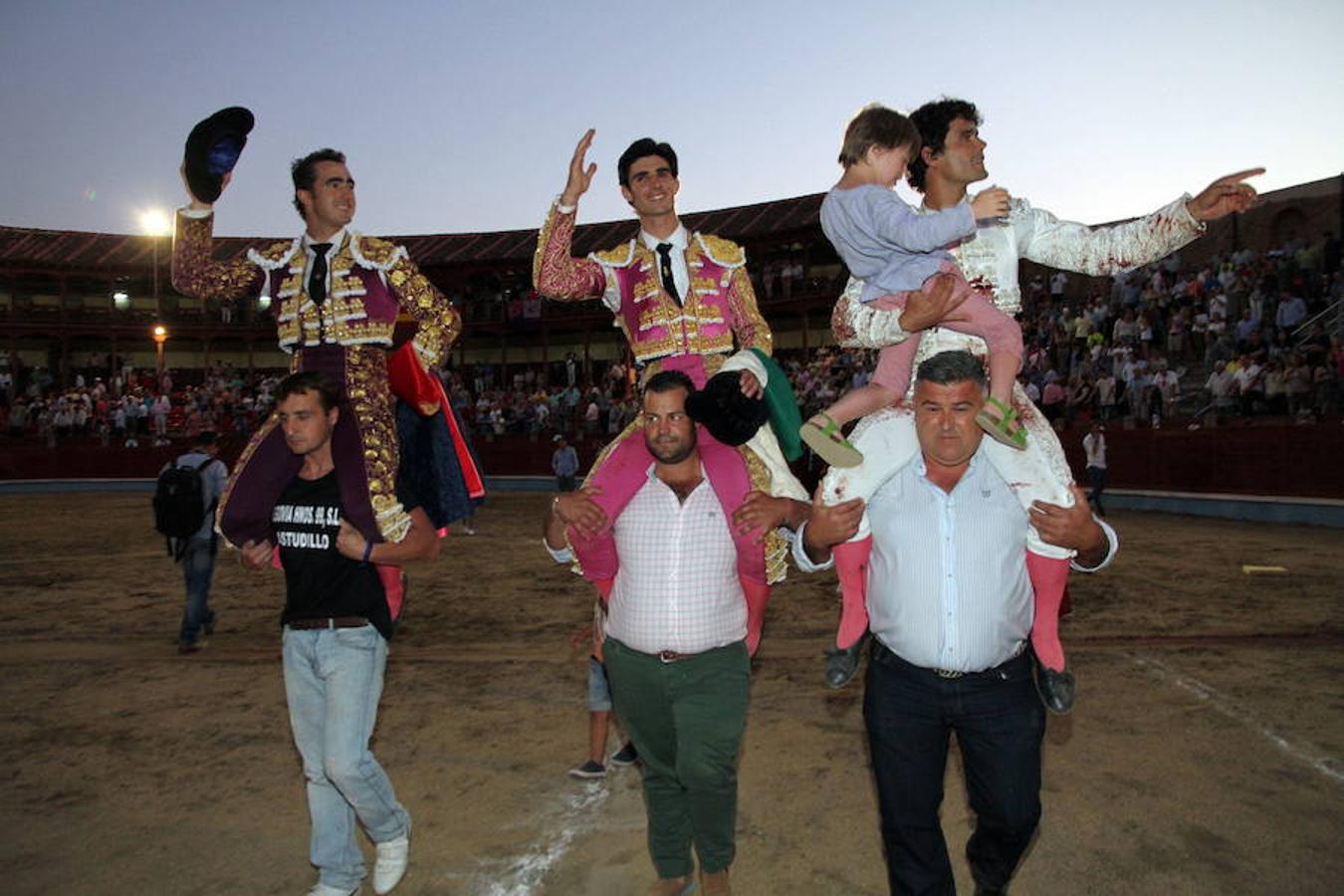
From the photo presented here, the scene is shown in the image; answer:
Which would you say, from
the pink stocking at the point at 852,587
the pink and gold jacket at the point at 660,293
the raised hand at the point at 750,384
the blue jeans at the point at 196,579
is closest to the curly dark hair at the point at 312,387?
the pink and gold jacket at the point at 660,293

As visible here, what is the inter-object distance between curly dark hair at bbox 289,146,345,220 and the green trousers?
1924mm

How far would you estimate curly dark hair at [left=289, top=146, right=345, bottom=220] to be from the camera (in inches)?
139

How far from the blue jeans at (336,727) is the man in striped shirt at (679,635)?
737mm

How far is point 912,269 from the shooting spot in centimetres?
275

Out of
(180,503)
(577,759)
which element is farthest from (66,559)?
(577,759)

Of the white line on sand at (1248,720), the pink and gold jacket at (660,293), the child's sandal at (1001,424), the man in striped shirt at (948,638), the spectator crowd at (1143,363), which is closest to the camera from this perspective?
the child's sandal at (1001,424)

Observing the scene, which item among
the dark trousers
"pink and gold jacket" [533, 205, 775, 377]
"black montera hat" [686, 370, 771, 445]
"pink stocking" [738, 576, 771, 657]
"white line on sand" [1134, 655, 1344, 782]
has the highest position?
"pink and gold jacket" [533, 205, 775, 377]

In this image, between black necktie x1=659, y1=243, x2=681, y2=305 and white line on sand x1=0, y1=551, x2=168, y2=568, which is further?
white line on sand x1=0, y1=551, x2=168, y2=568

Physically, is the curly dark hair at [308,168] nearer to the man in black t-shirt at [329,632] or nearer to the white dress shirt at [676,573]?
the man in black t-shirt at [329,632]

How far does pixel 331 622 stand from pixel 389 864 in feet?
2.76

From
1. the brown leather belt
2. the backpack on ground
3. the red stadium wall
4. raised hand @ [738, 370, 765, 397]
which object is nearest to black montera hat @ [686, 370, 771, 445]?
raised hand @ [738, 370, 765, 397]

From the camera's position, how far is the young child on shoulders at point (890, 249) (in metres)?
2.57

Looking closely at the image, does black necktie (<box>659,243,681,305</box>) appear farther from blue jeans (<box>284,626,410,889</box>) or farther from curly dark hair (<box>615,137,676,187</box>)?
blue jeans (<box>284,626,410,889</box>)

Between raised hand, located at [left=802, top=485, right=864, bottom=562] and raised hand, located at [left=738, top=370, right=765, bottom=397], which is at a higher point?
raised hand, located at [left=738, top=370, right=765, bottom=397]
